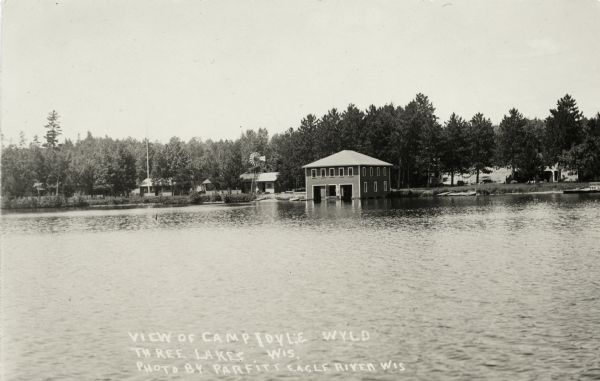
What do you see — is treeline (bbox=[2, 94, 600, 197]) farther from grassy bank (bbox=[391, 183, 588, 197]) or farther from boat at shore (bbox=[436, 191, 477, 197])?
boat at shore (bbox=[436, 191, 477, 197])

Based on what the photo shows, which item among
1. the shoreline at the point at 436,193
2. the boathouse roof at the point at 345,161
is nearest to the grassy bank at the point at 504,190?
the shoreline at the point at 436,193

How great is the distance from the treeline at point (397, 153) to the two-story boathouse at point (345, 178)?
13.5 meters

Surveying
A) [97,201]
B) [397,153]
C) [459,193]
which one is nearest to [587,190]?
[459,193]

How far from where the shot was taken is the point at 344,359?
46.9 feet

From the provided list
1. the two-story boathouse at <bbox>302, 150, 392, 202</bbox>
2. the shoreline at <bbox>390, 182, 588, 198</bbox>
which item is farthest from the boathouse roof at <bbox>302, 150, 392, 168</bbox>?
the shoreline at <bbox>390, 182, 588, 198</bbox>

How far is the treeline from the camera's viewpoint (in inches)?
4525

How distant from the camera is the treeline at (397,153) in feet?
377

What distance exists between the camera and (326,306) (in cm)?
1980

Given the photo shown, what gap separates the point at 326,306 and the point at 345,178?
8796 cm

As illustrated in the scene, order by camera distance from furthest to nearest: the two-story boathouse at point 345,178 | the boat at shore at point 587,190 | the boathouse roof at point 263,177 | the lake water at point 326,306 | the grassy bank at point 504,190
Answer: the boathouse roof at point 263,177 < the grassy bank at point 504,190 < the two-story boathouse at point 345,178 < the boat at shore at point 587,190 < the lake water at point 326,306

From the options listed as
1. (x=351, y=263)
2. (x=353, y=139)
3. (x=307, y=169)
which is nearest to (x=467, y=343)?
(x=351, y=263)

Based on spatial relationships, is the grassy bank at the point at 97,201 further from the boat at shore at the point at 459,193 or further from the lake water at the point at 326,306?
the lake water at the point at 326,306

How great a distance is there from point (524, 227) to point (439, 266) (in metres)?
19.4

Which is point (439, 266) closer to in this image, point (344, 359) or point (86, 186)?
point (344, 359)
